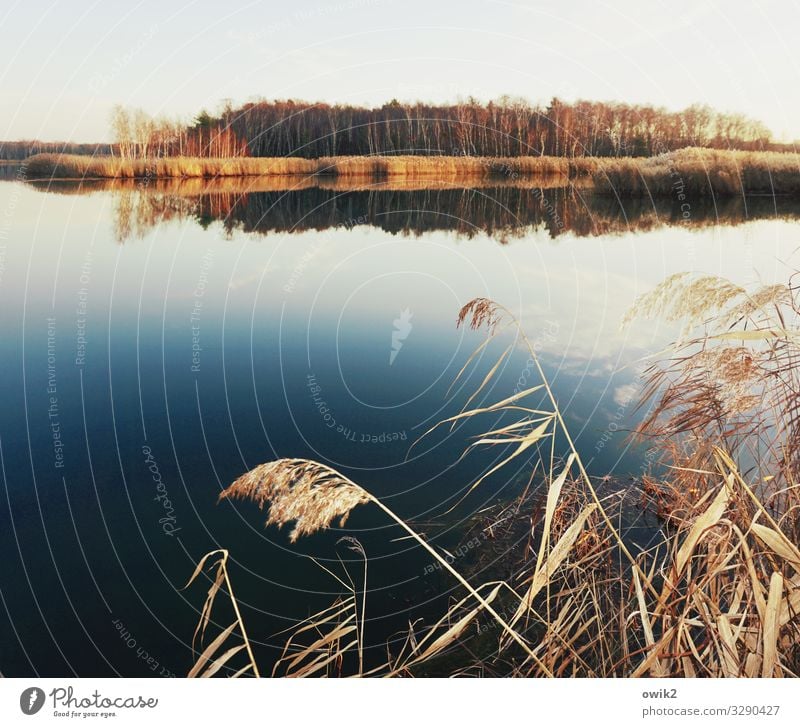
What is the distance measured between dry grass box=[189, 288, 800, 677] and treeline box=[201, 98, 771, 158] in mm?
4158

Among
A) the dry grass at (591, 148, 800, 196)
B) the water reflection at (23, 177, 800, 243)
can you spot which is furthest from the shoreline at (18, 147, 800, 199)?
the water reflection at (23, 177, 800, 243)

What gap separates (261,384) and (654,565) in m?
3.29

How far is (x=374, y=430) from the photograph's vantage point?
392 cm

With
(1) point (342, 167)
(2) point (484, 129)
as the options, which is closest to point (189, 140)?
(1) point (342, 167)

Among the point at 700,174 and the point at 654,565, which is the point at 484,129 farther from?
the point at 654,565

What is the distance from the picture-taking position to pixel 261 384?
4.46 meters

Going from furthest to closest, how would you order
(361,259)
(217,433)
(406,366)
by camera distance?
(361,259), (406,366), (217,433)

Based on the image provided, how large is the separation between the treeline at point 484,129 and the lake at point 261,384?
47.1 inches

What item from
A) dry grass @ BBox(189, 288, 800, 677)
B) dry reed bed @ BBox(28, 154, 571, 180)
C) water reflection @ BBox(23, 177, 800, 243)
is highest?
dry reed bed @ BBox(28, 154, 571, 180)

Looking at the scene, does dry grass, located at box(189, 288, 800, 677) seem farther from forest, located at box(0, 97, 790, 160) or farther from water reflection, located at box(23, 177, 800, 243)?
water reflection, located at box(23, 177, 800, 243)

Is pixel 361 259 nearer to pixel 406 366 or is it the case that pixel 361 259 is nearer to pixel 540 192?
pixel 406 366

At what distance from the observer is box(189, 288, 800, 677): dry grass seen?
1.57m
